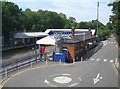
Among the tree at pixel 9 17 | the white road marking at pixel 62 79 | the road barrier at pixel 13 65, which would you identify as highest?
the tree at pixel 9 17

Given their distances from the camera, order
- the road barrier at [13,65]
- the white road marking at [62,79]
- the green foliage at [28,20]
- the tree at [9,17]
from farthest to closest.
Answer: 1. the green foliage at [28,20]
2. the tree at [9,17]
3. the road barrier at [13,65]
4. the white road marking at [62,79]

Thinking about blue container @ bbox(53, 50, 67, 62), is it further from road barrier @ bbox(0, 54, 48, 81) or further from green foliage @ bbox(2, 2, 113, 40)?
green foliage @ bbox(2, 2, 113, 40)

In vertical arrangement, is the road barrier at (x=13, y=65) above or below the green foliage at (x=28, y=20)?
below

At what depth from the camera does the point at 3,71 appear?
27.0 m

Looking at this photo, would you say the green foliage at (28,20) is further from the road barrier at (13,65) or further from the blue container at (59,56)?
the road barrier at (13,65)

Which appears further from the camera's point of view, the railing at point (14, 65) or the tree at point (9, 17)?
the tree at point (9, 17)

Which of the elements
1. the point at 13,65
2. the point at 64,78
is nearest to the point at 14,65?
the point at 13,65

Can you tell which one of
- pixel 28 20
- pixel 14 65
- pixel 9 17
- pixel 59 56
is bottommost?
pixel 14 65

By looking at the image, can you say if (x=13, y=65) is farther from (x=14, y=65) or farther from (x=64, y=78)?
(x=64, y=78)

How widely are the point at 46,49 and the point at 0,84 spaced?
872 inches

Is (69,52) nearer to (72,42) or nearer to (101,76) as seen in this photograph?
(72,42)

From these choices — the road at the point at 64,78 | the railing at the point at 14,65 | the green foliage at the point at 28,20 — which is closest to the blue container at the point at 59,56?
the railing at the point at 14,65

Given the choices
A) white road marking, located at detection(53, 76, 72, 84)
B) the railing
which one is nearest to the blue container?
the railing

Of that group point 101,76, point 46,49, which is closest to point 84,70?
point 101,76
